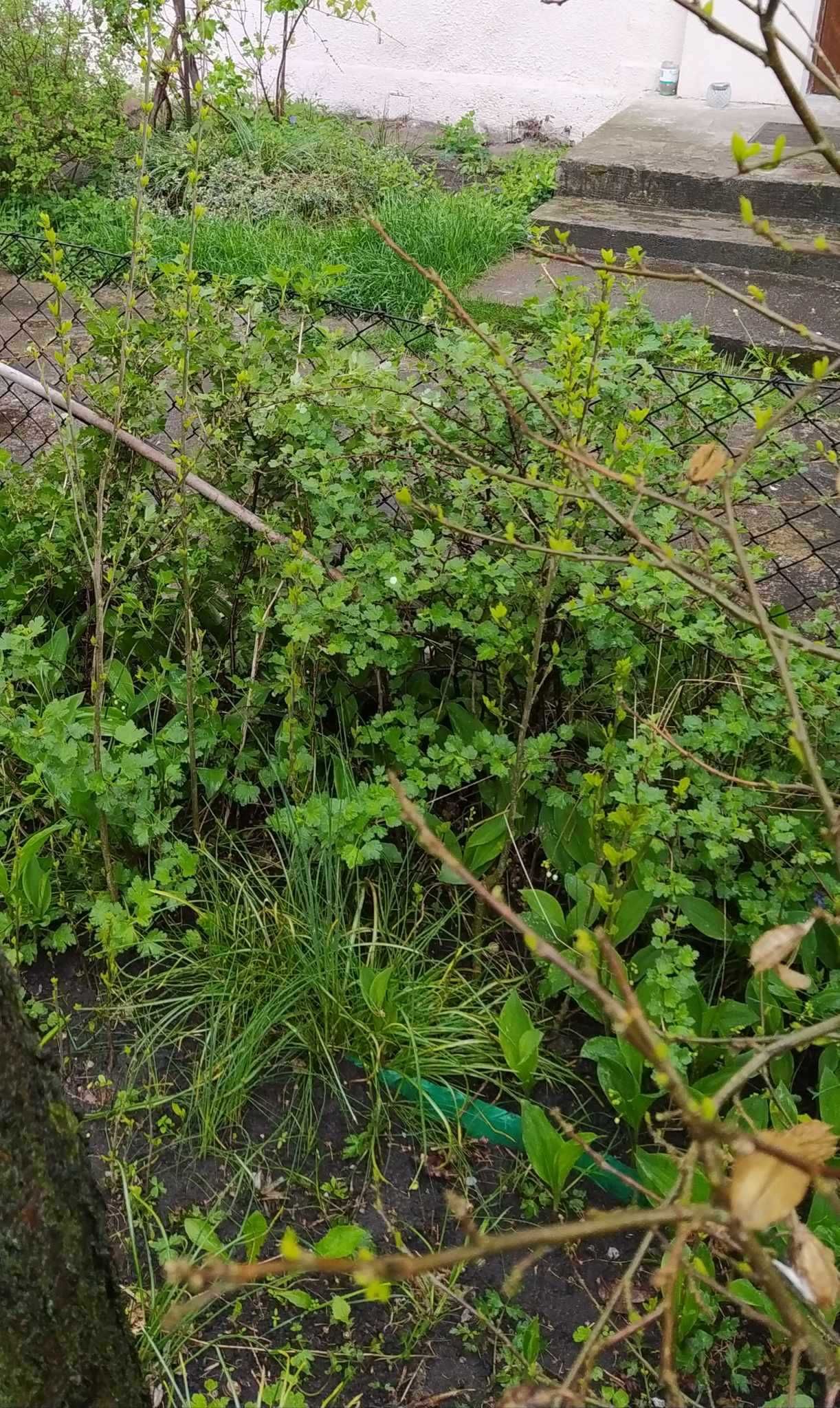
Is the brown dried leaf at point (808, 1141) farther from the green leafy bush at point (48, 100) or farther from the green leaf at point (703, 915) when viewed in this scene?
the green leafy bush at point (48, 100)

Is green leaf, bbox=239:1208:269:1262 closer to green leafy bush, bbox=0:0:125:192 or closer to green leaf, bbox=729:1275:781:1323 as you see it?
green leaf, bbox=729:1275:781:1323

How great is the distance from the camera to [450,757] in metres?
2.32

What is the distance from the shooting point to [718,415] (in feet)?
8.05

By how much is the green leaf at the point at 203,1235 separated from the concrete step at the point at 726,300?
430 cm

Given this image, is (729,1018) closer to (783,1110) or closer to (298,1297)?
(783,1110)

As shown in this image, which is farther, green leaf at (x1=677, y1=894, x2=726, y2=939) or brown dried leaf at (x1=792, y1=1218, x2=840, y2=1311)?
green leaf at (x1=677, y1=894, x2=726, y2=939)

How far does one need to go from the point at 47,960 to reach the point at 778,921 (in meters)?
1.61

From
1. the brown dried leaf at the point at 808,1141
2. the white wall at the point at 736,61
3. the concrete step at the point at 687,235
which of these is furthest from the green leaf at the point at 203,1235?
the white wall at the point at 736,61

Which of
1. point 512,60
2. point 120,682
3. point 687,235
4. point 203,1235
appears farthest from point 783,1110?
point 512,60

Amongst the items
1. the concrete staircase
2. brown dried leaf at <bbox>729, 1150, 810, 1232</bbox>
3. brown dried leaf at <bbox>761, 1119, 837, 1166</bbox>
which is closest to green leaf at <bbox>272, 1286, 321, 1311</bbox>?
brown dried leaf at <bbox>761, 1119, 837, 1166</bbox>

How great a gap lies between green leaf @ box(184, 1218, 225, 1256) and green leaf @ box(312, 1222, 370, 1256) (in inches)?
7.2

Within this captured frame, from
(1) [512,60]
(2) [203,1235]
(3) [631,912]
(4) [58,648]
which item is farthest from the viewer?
(1) [512,60]

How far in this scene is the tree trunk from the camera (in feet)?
4.15

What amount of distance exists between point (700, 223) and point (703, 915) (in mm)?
4994
